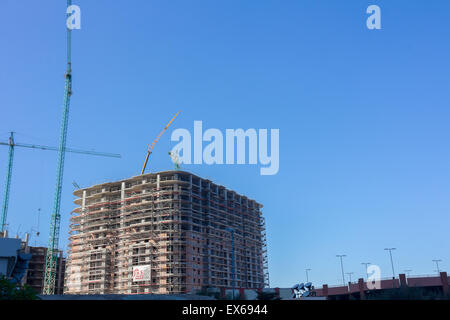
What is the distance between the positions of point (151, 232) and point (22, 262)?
57.2 m

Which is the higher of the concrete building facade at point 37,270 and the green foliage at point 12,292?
the concrete building facade at point 37,270

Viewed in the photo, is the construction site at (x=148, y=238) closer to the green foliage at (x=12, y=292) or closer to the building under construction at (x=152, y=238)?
the building under construction at (x=152, y=238)

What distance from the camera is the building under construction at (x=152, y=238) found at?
117 meters

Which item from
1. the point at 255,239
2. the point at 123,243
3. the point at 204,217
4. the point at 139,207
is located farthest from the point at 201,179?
the point at 255,239

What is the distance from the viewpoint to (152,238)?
392 ft

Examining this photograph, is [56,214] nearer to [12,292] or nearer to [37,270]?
[37,270]

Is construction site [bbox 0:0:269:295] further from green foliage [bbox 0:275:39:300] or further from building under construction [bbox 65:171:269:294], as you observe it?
green foliage [bbox 0:275:39:300]

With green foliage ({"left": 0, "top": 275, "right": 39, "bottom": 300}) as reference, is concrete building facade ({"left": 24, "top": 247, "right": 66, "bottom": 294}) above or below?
above

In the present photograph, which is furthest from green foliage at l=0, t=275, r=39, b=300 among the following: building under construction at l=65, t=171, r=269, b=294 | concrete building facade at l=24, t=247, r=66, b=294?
concrete building facade at l=24, t=247, r=66, b=294

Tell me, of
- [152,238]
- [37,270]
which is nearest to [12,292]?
[152,238]

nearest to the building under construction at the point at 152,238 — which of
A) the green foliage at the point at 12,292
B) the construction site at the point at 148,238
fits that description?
the construction site at the point at 148,238

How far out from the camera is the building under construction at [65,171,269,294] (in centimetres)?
11662

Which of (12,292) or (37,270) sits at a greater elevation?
(37,270)
